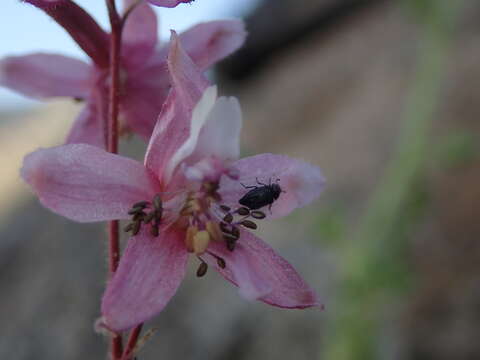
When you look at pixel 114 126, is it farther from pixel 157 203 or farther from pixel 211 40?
pixel 211 40


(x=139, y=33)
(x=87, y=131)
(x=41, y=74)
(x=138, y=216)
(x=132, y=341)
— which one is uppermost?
(x=139, y=33)

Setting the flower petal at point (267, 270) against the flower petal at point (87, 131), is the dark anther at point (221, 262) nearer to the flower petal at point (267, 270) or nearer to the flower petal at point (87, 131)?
the flower petal at point (267, 270)

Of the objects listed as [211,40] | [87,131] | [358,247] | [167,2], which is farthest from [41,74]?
[358,247]

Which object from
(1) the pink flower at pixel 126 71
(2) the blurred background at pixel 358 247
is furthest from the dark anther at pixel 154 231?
(2) the blurred background at pixel 358 247

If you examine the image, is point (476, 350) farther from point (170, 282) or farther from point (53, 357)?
point (170, 282)

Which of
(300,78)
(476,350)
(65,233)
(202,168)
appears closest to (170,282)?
(202,168)

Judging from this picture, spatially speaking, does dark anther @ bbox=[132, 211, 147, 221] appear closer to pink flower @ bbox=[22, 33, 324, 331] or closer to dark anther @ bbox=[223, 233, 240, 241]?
pink flower @ bbox=[22, 33, 324, 331]

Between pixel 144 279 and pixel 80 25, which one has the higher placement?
pixel 80 25
